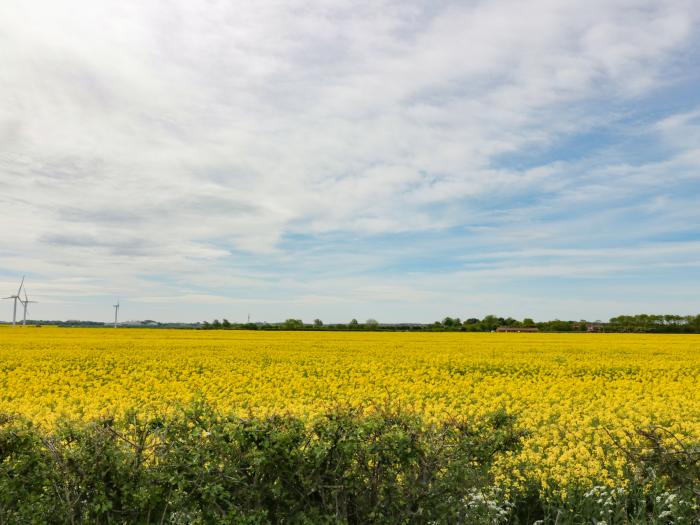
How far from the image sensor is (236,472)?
452 cm

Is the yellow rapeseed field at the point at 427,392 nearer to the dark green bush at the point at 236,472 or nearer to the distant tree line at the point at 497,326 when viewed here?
the dark green bush at the point at 236,472

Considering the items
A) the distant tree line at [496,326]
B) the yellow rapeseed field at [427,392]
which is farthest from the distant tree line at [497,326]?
the yellow rapeseed field at [427,392]

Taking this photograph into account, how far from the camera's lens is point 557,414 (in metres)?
10.5

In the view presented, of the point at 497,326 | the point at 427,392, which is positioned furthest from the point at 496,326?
the point at 427,392

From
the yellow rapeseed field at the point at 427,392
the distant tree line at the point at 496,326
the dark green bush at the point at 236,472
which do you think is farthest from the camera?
the distant tree line at the point at 496,326

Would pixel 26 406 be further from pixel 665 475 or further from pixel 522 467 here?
pixel 665 475

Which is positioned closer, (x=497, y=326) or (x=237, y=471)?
(x=237, y=471)

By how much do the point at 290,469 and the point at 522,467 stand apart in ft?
12.6

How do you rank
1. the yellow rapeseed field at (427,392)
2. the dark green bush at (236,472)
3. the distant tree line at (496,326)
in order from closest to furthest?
1. the dark green bush at (236,472)
2. the yellow rapeseed field at (427,392)
3. the distant tree line at (496,326)

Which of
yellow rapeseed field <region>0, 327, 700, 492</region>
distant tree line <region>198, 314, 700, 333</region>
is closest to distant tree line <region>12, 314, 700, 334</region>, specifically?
distant tree line <region>198, 314, 700, 333</region>

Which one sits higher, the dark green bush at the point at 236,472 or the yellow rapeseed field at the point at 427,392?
the dark green bush at the point at 236,472

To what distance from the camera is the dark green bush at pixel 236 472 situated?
4496mm

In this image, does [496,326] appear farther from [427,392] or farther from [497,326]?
[427,392]

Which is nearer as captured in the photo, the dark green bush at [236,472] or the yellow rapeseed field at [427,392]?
the dark green bush at [236,472]
